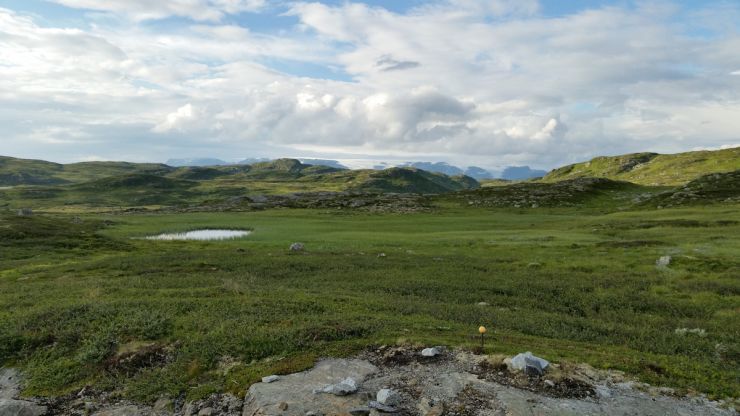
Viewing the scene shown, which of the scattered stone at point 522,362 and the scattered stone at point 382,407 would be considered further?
the scattered stone at point 522,362

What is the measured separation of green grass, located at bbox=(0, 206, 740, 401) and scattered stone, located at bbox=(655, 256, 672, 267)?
0.87m

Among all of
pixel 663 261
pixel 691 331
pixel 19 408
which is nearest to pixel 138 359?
pixel 19 408

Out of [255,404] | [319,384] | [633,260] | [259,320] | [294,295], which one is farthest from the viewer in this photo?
[633,260]

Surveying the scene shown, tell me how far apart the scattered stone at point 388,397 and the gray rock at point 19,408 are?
449 inches

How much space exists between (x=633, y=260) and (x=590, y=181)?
13343 cm

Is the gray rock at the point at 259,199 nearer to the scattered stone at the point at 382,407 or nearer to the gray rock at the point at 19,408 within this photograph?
the gray rock at the point at 19,408

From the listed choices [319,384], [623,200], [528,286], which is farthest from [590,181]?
[319,384]

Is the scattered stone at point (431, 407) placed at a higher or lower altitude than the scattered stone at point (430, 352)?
lower

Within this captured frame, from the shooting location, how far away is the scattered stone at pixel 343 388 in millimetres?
12523

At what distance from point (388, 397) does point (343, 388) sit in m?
1.41

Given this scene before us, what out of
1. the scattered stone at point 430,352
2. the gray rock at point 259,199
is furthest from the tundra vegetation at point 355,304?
the gray rock at point 259,199

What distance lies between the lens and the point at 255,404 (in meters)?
12.6

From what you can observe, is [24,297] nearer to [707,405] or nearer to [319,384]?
[319,384]

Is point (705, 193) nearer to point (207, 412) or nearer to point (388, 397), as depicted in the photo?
point (388, 397)
